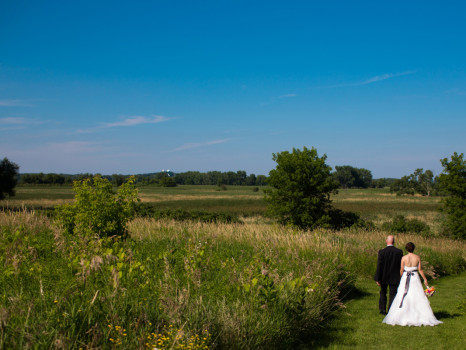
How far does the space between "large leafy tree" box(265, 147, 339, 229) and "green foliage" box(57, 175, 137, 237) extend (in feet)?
64.1

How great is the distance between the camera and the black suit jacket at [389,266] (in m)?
9.61

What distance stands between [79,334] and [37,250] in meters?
5.35

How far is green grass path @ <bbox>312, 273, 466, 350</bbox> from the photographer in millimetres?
7547

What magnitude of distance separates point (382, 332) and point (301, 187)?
71.1 feet

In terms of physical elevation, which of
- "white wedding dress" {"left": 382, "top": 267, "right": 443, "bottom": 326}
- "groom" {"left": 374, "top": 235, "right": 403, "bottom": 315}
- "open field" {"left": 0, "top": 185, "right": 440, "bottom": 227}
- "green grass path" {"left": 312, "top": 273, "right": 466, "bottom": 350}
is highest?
"groom" {"left": 374, "top": 235, "right": 403, "bottom": 315}

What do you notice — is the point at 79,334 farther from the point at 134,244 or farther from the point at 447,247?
the point at 447,247

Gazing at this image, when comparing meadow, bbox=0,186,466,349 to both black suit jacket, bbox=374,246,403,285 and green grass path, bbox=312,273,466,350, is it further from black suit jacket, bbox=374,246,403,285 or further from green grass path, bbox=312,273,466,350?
black suit jacket, bbox=374,246,403,285

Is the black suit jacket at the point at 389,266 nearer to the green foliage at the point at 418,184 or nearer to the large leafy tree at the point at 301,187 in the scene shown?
the large leafy tree at the point at 301,187

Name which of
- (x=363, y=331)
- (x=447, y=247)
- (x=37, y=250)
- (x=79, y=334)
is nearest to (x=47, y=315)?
(x=79, y=334)

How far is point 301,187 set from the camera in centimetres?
2977

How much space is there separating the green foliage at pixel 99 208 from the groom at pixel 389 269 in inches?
266

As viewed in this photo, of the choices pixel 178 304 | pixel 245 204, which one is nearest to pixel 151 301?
pixel 178 304

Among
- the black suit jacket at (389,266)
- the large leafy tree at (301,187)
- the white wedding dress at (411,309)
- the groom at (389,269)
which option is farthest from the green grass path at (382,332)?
the large leafy tree at (301,187)

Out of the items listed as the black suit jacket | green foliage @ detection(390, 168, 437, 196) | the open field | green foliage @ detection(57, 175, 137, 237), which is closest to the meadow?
green foliage @ detection(57, 175, 137, 237)
